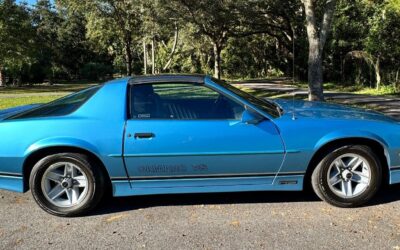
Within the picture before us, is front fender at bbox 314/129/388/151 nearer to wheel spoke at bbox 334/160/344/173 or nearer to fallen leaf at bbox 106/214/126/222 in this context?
wheel spoke at bbox 334/160/344/173

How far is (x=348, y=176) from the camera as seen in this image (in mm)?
4668

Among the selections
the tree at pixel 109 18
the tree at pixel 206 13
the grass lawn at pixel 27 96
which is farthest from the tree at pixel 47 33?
the tree at pixel 206 13

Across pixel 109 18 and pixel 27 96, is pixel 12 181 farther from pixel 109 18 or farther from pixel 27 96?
pixel 109 18

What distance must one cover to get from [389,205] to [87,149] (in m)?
3.20

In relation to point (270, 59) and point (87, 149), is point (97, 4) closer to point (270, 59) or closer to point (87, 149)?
point (270, 59)

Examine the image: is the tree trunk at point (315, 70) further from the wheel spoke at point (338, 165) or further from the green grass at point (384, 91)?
the wheel spoke at point (338, 165)

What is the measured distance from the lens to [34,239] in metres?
4.18

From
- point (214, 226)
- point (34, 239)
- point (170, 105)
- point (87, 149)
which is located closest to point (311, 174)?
point (214, 226)

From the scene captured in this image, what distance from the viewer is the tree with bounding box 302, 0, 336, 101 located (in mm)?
11938

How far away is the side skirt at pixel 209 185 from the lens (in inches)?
183

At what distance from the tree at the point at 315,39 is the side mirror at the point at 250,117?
26.9 ft

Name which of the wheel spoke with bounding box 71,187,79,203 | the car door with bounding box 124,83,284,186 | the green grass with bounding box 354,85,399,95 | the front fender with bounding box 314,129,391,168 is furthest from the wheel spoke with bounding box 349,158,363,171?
the green grass with bounding box 354,85,399,95

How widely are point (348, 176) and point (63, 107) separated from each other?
124 inches

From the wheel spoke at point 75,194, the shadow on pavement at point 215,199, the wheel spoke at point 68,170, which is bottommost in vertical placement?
the shadow on pavement at point 215,199
